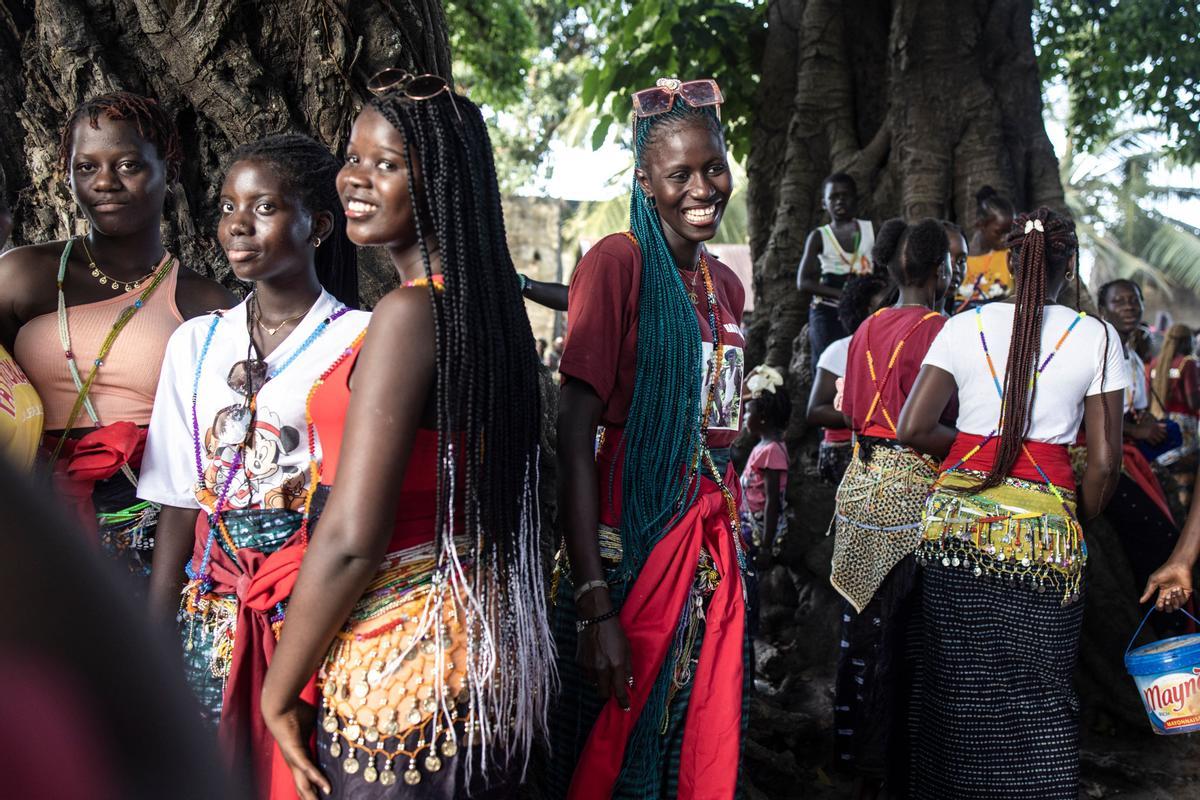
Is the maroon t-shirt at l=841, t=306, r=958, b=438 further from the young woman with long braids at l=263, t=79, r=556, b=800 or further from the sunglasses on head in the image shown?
the sunglasses on head

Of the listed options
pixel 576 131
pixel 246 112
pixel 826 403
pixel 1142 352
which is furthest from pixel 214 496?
pixel 576 131

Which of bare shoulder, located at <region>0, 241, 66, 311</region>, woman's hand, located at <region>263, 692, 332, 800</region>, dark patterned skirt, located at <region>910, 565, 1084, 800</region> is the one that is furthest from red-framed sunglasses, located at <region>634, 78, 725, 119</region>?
dark patterned skirt, located at <region>910, 565, 1084, 800</region>

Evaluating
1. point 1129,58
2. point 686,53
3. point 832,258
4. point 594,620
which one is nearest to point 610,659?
point 594,620

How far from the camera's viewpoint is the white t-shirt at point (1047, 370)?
10.6 ft

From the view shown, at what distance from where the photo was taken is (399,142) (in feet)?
5.88

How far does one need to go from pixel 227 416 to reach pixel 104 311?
65 centimetres

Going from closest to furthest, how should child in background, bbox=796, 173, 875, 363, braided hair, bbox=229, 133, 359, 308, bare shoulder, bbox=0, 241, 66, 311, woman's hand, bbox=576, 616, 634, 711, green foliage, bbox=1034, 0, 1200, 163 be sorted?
braided hair, bbox=229, 133, 359, 308 < woman's hand, bbox=576, 616, 634, 711 < bare shoulder, bbox=0, 241, 66, 311 < child in background, bbox=796, 173, 875, 363 < green foliage, bbox=1034, 0, 1200, 163

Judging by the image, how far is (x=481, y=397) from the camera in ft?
5.76

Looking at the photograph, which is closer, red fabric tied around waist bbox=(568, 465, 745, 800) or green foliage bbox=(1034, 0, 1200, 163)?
red fabric tied around waist bbox=(568, 465, 745, 800)

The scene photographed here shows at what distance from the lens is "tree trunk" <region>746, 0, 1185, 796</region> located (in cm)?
608

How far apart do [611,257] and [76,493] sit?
52.7 inches

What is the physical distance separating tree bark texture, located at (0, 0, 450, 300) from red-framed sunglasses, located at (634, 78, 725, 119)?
3.38 ft

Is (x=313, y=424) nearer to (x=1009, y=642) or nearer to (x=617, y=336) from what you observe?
(x=617, y=336)

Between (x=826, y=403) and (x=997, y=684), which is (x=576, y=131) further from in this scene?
(x=997, y=684)
